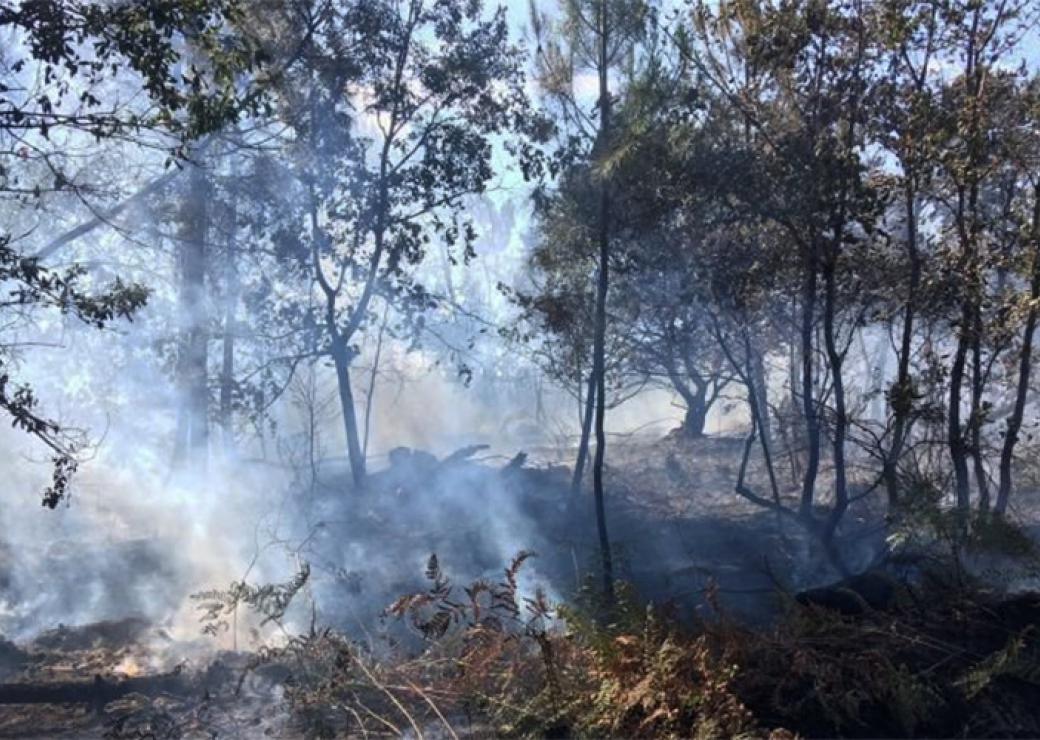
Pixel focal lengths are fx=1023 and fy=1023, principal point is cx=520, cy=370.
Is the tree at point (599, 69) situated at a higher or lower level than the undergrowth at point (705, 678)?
higher

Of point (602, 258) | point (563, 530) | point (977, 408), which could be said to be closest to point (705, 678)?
point (977, 408)

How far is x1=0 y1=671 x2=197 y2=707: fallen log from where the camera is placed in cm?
859

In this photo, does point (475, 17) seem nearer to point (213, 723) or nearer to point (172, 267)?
point (172, 267)

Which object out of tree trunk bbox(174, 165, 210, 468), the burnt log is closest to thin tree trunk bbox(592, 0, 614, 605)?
the burnt log

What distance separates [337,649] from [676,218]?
7533mm

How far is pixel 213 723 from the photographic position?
25.1ft

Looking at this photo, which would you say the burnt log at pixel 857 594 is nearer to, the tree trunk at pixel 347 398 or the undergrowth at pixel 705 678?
the undergrowth at pixel 705 678

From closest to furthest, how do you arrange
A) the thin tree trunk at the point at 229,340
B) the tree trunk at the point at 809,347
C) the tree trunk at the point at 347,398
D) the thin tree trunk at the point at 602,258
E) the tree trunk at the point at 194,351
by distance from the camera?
1. the tree trunk at the point at 809,347
2. the thin tree trunk at the point at 602,258
3. the tree trunk at the point at 347,398
4. the thin tree trunk at the point at 229,340
5. the tree trunk at the point at 194,351

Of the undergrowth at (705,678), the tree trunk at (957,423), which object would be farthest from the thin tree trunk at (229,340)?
the tree trunk at (957,423)

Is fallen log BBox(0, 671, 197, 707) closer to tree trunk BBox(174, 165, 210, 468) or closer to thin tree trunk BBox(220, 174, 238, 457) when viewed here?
thin tree trunk BBox(220, 174, 238, 457)

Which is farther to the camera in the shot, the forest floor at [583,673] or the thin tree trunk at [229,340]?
the thin tree trunk at [229,340]

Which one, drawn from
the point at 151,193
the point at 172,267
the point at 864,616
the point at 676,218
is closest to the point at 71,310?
the point at 864,616

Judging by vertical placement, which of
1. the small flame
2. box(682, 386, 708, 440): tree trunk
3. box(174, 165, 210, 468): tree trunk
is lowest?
the small flame

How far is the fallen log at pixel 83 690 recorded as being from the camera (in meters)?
8.59
